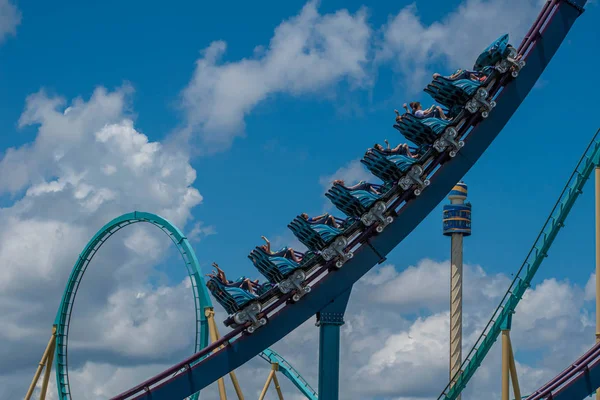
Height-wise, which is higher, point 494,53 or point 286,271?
point 494,53

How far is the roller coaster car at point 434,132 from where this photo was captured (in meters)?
16.6

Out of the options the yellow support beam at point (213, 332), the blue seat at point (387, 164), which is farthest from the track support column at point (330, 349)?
the yellow support beam at point (213, 332)

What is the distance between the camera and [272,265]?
16.7 meters

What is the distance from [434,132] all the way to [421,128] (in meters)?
0.26

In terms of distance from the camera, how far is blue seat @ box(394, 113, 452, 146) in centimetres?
1669

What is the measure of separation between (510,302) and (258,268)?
489 cm

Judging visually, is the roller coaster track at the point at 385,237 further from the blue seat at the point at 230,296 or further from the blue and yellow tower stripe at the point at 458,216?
the blue and yellow tower stripe at the point at 458,216

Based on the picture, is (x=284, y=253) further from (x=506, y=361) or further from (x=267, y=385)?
(x=267, y=385)

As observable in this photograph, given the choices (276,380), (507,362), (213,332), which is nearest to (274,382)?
(276,380)

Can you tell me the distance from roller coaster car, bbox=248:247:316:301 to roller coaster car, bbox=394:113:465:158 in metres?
2.60

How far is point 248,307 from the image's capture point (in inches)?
657

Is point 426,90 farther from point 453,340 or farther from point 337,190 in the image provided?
point 453,340

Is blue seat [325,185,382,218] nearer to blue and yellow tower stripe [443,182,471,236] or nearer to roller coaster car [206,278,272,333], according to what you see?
roller coaster car [206,278,272,333]

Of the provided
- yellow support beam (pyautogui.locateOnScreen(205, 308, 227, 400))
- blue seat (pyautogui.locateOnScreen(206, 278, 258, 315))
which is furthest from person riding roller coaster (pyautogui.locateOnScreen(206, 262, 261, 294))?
yellow support beam (pyautogui.locateOnScreen(205, 308, 227, 400))
